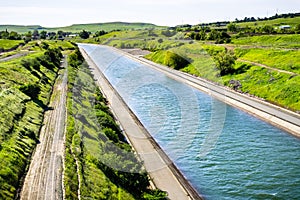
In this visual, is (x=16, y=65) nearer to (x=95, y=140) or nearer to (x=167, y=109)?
(x=167, y=109)

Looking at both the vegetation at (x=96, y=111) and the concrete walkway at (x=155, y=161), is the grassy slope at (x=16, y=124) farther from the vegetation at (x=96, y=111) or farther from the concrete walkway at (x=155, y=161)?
the concrete walkway at (x=155, y=161)

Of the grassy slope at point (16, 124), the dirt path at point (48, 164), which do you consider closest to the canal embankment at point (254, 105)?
the dirt path at point (48, 164)

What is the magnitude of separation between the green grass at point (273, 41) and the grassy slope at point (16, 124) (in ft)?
165

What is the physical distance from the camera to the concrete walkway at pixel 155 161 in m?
22.8

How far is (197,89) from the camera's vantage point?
184ft

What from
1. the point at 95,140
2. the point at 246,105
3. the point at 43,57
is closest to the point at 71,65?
the point at 43,57

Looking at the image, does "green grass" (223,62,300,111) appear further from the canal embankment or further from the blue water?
the blue water

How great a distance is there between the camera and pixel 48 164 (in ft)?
68.9

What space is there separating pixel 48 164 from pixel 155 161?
31.3 ft

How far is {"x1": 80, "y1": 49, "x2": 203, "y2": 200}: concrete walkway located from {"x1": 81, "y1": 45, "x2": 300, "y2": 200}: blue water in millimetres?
1500

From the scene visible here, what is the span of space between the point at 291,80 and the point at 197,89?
1551cm

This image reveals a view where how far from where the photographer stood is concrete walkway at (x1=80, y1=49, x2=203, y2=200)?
74.6ft

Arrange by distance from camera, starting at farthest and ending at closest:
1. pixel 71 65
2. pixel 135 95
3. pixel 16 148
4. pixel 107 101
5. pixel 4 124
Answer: pixel 71 65 → pixel 135 95 → pixel 107 101 → pixel 4 124 → pixel 16 148

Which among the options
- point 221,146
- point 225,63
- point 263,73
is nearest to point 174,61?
point 225,63
